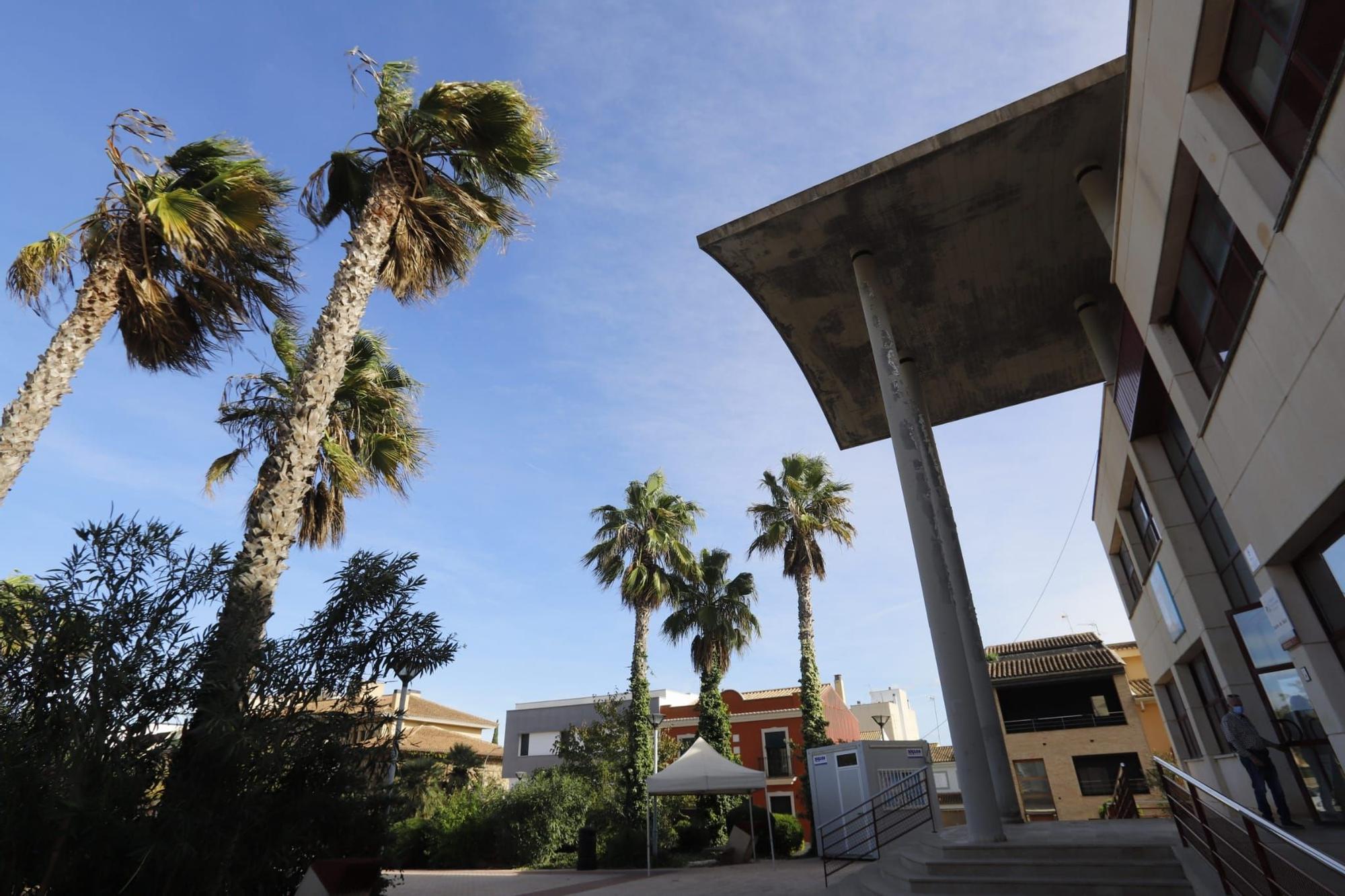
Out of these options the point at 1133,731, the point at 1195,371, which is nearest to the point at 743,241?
the point at 1195,371

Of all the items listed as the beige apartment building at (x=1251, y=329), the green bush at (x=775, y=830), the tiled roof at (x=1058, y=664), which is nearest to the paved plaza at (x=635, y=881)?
the green bush at (x=775, y=830)

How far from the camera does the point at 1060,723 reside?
1029 inches

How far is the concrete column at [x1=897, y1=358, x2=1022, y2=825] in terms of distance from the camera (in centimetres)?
1084

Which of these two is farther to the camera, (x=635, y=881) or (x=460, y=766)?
(x=460, y=766)

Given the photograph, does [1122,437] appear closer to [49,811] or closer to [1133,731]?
[49,811]

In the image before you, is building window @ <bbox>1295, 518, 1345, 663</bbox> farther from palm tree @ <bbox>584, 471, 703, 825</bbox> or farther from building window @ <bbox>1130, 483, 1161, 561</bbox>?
palm tree @ <bbox>584, 471, 703, 825</bbox>

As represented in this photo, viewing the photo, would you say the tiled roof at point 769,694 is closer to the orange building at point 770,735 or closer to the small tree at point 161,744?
the orange building at point 770,735

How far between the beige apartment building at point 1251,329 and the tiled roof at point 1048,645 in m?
24.0

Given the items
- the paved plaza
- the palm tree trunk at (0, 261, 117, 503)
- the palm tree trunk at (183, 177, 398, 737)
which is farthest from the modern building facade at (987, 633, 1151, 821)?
the palm tree trunk at (0, 261, 117, 503)

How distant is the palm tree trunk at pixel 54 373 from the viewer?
752cm

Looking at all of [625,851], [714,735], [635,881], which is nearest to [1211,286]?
[635,881]

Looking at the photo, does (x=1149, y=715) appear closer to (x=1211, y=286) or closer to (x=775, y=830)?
(x=775, y=830)

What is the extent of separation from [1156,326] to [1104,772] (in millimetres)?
23094

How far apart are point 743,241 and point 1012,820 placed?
11.0 meters
